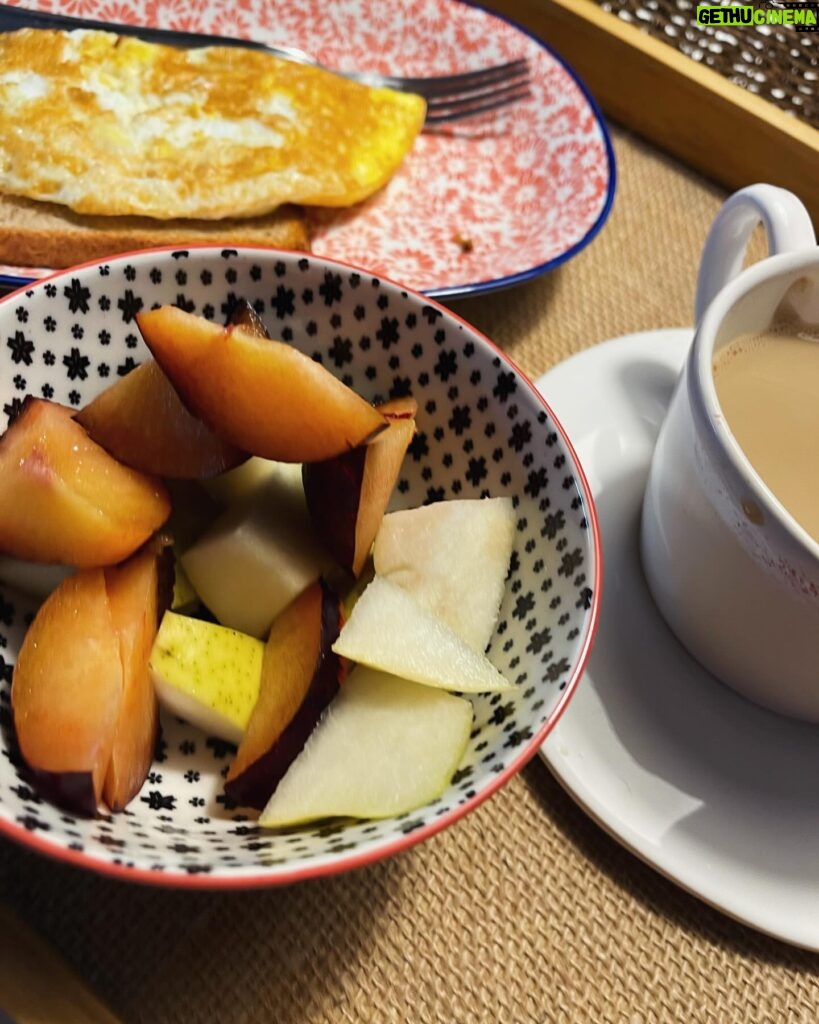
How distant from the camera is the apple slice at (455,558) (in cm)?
65

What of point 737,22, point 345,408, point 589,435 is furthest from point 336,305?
point 737,22

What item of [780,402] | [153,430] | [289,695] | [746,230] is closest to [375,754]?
[289,695]

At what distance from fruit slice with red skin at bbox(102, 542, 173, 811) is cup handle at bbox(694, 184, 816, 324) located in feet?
1.79

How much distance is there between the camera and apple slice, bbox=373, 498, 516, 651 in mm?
646

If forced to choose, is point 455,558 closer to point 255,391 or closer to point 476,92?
point 255,391

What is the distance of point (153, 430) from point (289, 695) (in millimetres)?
216

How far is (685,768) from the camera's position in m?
0.70

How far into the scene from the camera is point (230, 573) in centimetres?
63

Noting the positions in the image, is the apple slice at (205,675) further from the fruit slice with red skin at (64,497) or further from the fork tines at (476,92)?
the fork tines at (476,92)

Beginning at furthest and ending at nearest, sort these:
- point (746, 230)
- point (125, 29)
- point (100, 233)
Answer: point (125, 29) < point (100, 233) < point (746, 230)

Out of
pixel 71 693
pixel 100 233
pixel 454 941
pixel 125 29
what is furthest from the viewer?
pixel 125 29

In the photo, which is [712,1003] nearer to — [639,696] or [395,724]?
[639,696]

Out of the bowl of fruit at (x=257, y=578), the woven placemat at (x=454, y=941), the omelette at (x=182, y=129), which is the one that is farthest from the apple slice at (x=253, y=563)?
the omelette at (x=182, y=129)

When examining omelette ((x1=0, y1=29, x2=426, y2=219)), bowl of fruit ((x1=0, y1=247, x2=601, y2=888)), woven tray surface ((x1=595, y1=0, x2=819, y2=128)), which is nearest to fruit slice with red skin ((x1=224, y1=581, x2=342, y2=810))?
bowl of fruit ((x1=0, y1=247, x2=601, y2=888))
